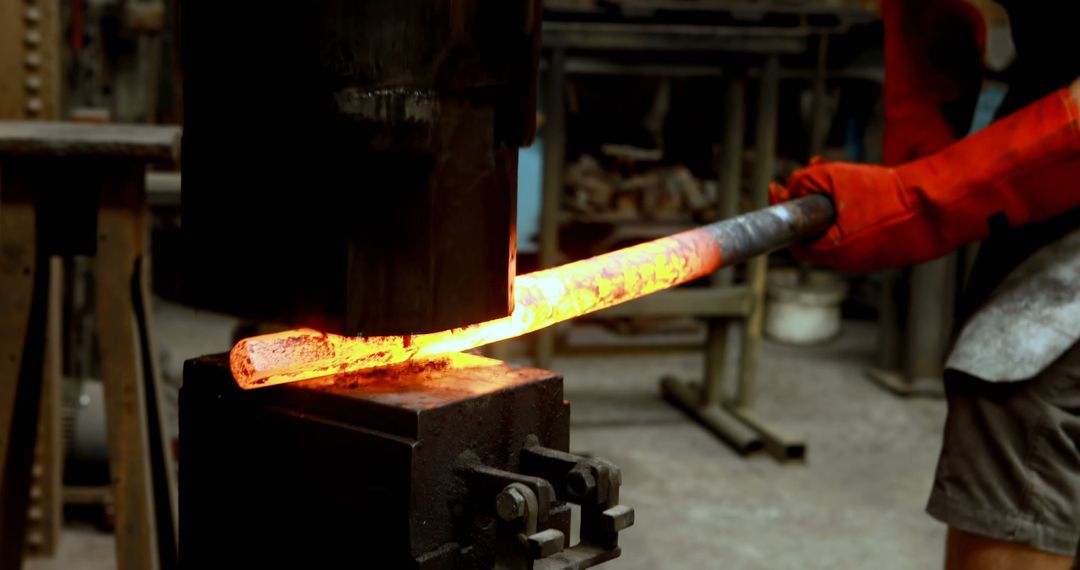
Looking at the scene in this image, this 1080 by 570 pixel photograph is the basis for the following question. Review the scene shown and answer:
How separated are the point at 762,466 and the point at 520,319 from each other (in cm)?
317

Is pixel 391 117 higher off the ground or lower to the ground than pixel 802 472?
higher

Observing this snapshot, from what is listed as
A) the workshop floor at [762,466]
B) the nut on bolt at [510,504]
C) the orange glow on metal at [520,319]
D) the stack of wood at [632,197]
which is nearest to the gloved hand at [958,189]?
the orange glow on metal at [520,319]

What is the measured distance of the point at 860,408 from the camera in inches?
201

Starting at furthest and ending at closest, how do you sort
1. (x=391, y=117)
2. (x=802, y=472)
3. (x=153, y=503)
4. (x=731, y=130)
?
(x=731, y=130) < (x=802, y=472) < (x=153, y=503) < (x=391, y=117)

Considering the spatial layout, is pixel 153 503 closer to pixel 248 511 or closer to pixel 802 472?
pixel 248 511

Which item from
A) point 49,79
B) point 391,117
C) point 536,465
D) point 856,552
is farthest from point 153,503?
point 856,552

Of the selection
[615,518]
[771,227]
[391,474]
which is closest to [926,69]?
[771,227]

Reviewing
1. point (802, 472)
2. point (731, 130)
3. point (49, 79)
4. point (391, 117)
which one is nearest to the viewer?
point (391, 117)

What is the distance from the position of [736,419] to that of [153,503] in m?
2.74

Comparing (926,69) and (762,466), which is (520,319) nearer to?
(926,69)

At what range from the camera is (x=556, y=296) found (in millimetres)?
1389

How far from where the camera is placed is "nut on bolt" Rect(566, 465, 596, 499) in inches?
47.0

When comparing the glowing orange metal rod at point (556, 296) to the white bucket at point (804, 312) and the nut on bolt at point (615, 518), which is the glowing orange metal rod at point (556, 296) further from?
the white bucket at point (804, 312)

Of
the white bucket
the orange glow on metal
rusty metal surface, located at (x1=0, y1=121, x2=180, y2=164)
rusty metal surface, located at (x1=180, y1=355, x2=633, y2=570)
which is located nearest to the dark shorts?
the orange glow on metal
